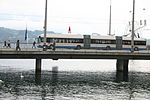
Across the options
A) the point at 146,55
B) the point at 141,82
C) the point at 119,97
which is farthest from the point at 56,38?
the point at 119,97

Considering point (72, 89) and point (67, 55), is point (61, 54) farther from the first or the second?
point (72, 89)

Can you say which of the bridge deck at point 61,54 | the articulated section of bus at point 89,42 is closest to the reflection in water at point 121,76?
the bridge deck at point 61,54

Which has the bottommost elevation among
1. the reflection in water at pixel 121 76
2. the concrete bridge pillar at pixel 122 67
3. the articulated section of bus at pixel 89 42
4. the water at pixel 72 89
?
the water at pixel 72 89

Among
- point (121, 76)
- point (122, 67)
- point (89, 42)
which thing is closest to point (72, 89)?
point (121, 76)

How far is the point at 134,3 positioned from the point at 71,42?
68.0ft

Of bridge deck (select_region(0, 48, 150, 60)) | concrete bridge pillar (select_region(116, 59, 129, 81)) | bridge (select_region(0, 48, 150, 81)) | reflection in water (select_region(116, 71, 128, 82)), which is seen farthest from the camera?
concrete bridge pillar (select_region(116, 59, 129, 81))

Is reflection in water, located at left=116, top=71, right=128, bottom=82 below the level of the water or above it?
above

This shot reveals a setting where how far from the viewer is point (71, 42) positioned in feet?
319

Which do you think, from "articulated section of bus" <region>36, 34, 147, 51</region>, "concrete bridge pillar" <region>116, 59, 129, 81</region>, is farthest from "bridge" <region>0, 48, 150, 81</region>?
"articulated section of bus" <region>36, 34, 147, 51</region>

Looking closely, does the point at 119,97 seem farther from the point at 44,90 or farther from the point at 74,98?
the point at 44,90

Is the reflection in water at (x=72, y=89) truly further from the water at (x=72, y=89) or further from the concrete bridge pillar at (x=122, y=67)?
the concrete bridge pillar at (x=122, y=67)

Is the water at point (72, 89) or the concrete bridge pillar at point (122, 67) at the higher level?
the concrete bridge pillar at point (122, 67)

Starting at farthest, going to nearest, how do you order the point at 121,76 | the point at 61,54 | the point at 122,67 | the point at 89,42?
the point at 89,42
the point at 122,67
the point at 121,76
the point at 61,54

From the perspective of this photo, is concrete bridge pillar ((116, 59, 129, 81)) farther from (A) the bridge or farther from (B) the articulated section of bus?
(B) the articulated section of bus
